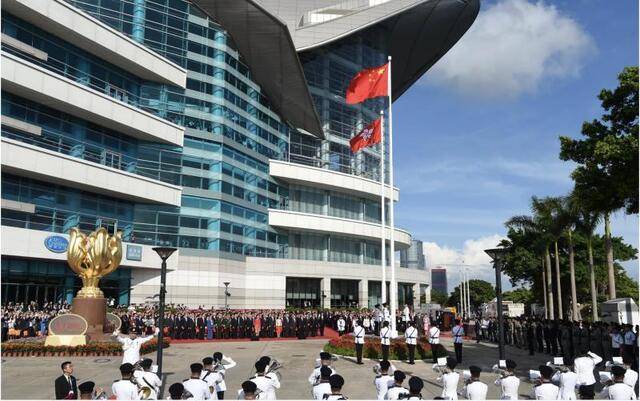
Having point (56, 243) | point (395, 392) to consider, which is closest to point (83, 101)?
point (56, 243)

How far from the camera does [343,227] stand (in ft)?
203

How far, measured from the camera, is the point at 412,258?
77750 millimetres

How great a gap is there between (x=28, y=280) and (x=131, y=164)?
13340 mm

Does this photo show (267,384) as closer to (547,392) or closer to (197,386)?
(197,386)

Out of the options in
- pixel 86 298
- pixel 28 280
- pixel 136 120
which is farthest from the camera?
pixel 136 120

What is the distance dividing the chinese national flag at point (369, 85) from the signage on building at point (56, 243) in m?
25.7

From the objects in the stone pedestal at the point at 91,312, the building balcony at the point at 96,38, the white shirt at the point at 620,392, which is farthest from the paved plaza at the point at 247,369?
the building balcony at the point at 96,38

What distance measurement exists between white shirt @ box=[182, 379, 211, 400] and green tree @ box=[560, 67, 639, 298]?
13.1m

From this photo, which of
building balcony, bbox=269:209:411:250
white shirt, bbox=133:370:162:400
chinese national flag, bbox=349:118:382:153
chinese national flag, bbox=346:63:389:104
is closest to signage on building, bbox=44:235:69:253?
building balcony, bbox=269:209:411:250

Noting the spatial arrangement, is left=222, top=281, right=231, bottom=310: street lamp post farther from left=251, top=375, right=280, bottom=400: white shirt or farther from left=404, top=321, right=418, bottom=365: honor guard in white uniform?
left=251, top=375, right=280, bottom=400: white shirt

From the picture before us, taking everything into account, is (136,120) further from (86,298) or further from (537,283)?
(537,283)

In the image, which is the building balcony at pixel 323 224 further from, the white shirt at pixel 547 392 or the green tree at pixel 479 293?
the green tree at pixel 479 293

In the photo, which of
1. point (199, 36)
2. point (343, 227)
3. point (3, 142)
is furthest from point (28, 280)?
point (343, 227)

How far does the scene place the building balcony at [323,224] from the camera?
190 feet
